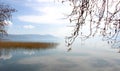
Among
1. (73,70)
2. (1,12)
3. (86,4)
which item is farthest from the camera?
(73,70)

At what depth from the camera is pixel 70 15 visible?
214 centimetres

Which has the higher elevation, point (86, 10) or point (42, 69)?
point (86, 10)

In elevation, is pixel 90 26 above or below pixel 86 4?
below

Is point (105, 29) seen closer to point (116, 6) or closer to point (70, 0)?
point (116, 6)

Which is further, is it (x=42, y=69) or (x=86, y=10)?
(x=42, y=69)

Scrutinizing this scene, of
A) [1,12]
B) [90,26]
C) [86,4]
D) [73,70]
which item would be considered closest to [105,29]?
[90,26]

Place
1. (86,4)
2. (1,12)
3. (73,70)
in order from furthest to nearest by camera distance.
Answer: (73,70) < (1,12) < (86,4)

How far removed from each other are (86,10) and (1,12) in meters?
6.06

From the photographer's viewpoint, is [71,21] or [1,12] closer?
[71,21]

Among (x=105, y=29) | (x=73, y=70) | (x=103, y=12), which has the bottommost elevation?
(x=73, y=70)

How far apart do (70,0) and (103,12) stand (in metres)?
0.29

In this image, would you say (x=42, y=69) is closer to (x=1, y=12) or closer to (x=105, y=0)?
(x=1, y=12)

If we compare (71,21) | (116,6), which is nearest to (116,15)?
(116,6)

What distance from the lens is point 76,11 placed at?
6.85 ft
